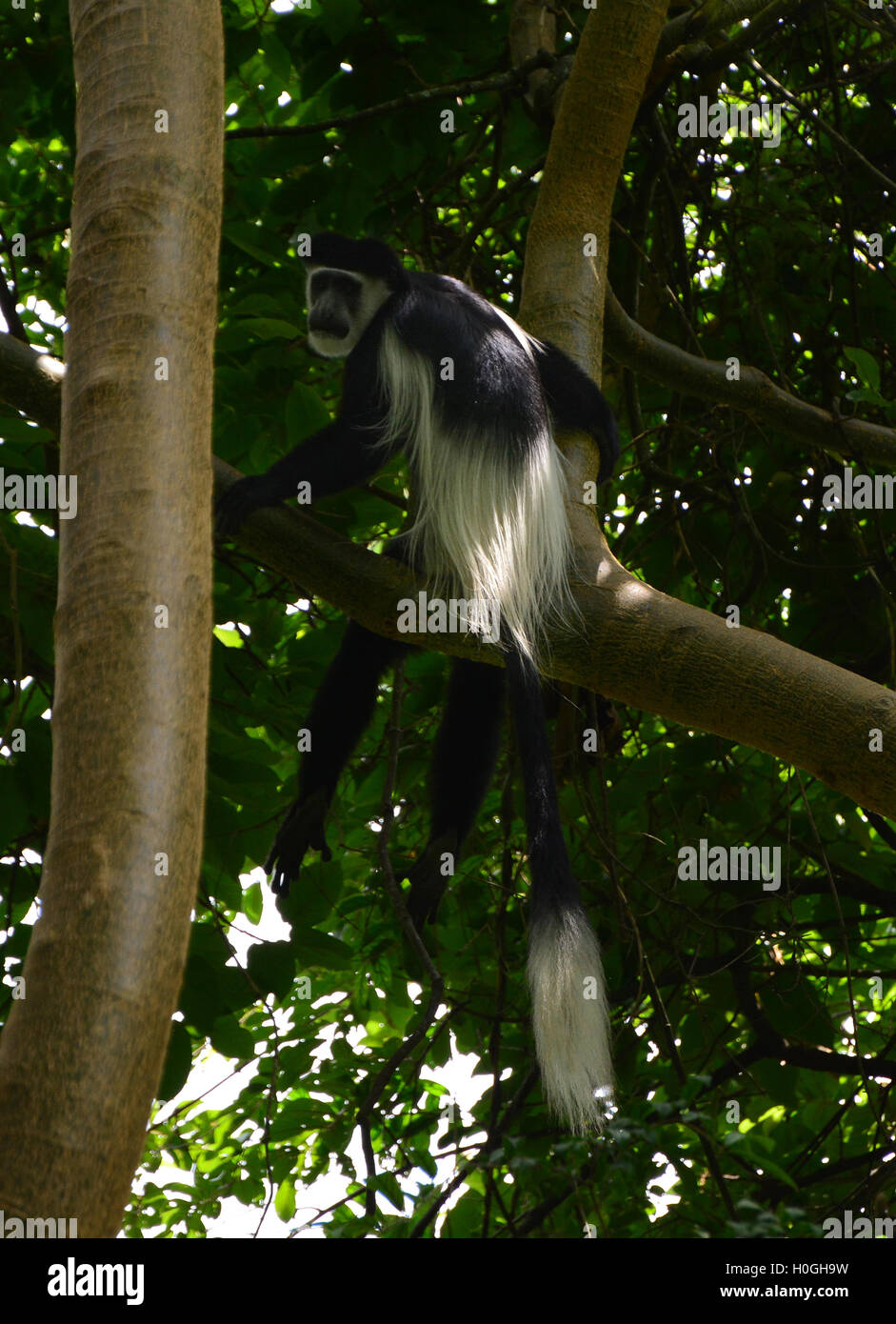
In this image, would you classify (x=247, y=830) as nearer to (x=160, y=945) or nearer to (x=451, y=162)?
(x=160, y=945)

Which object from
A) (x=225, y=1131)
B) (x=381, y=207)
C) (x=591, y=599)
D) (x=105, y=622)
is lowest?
(x=225, y=1131)

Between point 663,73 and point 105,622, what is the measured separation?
2134mm

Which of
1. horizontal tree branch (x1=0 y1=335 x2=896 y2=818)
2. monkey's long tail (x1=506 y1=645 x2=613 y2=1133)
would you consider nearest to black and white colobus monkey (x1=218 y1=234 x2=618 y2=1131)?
monkey's long tail (x1=506 y1=645 x2=613 y2=1133)

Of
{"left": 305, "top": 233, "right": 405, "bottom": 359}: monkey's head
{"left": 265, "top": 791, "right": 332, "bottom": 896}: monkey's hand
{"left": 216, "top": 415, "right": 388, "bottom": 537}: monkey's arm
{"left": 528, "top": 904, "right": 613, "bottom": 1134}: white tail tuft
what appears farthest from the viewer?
{"left": 305, "top": 233, "right": 405, "bottom": 359}: monkey's head

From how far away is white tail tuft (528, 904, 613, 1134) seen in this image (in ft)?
4.91

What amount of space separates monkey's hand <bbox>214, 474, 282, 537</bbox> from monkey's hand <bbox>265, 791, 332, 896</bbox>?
2.27 ft

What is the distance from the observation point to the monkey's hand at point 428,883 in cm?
237

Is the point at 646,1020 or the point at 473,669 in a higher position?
the point at 473,669

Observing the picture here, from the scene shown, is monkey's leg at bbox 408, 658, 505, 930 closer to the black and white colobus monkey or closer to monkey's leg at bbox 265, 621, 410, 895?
the black and white colobus monkey

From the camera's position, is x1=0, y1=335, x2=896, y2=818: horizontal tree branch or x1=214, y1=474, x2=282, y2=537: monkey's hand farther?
x1=214, y1=474, x2=282, y2=537: monkey's hand

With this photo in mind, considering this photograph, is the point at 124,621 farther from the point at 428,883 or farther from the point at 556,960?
the point at 428,883

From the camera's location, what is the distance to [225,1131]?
2777mm

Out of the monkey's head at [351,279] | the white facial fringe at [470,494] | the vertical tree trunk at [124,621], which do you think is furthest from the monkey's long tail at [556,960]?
the monkey's head at [351,279]

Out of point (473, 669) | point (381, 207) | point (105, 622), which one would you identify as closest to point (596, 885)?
point (473, 669)
